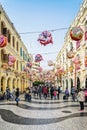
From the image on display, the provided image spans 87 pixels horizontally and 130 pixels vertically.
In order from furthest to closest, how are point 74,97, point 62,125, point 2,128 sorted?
point 74,97 < point 62,125 < point 2,128

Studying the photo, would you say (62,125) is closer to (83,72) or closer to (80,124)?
(80,124)

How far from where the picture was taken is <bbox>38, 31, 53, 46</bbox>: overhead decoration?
1593 cm

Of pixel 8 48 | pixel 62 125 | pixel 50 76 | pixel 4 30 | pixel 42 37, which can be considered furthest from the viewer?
pixel 50 76

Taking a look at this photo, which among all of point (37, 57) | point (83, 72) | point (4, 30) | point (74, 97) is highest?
point (4, 30)

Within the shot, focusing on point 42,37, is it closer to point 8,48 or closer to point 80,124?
point 80,124

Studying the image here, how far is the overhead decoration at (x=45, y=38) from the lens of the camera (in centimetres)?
1593

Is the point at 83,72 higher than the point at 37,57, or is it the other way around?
the point at 37,57

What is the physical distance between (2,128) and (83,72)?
19023 mm

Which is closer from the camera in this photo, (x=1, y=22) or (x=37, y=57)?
(x=1, y=22)

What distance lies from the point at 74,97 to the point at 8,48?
985 cm

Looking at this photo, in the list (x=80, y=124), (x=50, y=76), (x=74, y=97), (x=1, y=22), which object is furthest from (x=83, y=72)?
(x=50, y=76)

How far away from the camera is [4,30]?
993 inches

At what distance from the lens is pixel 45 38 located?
16.1 metres

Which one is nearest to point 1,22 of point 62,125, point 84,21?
point 84,21
